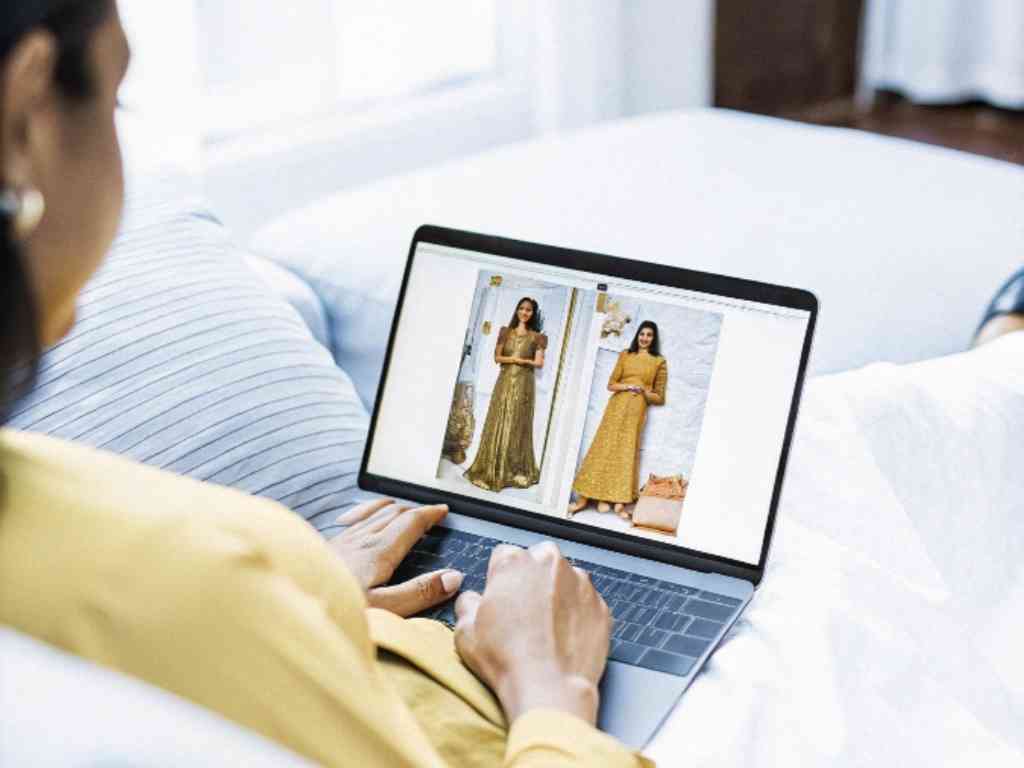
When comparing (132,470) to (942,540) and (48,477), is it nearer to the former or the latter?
(48,477)

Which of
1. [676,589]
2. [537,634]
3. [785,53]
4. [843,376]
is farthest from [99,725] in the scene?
[785,53]

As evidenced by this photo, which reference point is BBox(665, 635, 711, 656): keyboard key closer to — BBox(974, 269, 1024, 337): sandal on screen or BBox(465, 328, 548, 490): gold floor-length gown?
BBox(465, 328, 548, 490): gold floor-length gown

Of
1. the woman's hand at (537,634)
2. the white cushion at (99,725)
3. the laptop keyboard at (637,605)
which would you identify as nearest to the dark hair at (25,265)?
the white cushion at (99,725)

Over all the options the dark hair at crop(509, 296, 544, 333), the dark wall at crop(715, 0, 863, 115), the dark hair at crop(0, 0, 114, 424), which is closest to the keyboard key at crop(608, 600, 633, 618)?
the dark hair at crop(509, 296, 544, 333)

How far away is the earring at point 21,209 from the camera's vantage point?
1.63 feet

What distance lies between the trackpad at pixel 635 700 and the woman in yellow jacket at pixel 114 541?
24cm

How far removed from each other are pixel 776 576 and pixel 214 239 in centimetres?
61

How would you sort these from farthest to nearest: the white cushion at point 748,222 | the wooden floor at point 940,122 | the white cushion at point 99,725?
the wooden floor at point 940,122 < the white cushion at point 748,222 < the white cushion at point 99,725

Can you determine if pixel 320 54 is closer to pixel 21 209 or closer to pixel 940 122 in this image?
pixel 940 122

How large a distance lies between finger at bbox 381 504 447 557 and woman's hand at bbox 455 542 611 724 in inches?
5.2

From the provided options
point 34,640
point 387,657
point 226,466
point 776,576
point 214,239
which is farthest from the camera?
point 214,239

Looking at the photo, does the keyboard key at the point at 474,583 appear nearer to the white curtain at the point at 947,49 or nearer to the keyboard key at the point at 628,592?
the keyboard key at the point at 628,592

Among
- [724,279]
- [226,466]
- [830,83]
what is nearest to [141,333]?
[226,466]

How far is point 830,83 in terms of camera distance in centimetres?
399
